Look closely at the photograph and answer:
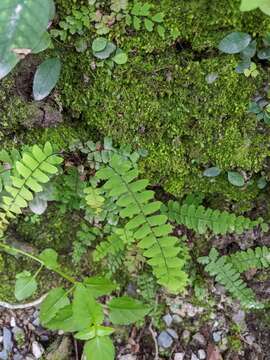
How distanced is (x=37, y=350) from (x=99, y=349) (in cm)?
108

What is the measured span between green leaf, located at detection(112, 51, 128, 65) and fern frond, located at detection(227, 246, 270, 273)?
1314mm

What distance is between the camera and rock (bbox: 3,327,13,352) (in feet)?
9.71

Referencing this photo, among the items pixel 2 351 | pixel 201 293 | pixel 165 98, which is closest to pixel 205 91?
pixel 165 98

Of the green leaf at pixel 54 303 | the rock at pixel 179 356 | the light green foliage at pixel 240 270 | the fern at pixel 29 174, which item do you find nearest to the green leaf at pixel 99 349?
the green leaf at pixel 54 303

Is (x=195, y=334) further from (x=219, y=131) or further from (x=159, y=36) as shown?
(x=159, y=36)

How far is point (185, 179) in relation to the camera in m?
2.74

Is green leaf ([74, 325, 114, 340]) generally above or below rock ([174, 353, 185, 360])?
above

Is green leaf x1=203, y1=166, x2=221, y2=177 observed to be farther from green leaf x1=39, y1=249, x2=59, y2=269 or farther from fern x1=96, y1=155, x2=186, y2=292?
green leaf x1=39, y1=249, x2=59, y2=269

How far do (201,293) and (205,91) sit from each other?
133 centimetres

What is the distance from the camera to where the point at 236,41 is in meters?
2.21

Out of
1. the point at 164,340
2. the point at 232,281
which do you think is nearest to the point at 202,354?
the point at 164,340

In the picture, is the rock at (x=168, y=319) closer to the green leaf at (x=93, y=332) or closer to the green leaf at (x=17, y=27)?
the green leaf at (x=93, y=332)

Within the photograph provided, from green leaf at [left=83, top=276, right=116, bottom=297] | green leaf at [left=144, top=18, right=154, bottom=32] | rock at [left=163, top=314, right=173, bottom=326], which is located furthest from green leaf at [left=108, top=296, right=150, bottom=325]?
green leaf at [left=144, top=18, right=154, bottom=32]

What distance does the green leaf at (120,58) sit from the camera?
231cm
